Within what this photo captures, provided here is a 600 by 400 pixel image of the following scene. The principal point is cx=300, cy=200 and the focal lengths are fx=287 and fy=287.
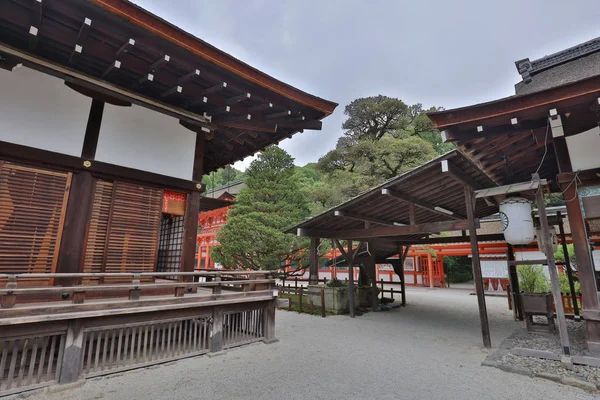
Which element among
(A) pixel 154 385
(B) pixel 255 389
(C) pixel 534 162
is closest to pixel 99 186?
(A) pixel 154 385

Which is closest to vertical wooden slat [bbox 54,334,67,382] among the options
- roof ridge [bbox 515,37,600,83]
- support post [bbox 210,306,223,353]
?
support post [bbox 210,306,223,353]

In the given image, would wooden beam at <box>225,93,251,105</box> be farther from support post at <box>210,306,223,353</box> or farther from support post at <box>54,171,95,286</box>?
support post at <box>210,306,223,353</box>

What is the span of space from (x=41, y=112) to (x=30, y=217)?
1.70m

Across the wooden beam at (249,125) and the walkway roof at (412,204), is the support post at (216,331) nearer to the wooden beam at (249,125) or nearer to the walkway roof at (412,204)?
the wooden beam at (249,125)

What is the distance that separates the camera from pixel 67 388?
390cm

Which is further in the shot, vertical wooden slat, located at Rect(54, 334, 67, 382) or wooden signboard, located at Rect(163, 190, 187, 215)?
wooden signboard, located at Rect(163, 190, 187, 215)

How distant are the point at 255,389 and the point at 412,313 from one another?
7864 mm

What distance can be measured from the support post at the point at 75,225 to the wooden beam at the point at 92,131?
1.14 feet

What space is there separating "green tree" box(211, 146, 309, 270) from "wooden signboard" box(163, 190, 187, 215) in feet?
23.8

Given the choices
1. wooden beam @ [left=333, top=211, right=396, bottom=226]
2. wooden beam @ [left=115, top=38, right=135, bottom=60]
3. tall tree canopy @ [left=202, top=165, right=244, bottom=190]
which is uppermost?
tall tree canopy @ [left=202, top=165, right=244, bottom=190]

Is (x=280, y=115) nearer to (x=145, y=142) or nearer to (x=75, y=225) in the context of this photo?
(x=145, y=142)

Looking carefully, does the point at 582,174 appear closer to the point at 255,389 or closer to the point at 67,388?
the point at 255,389

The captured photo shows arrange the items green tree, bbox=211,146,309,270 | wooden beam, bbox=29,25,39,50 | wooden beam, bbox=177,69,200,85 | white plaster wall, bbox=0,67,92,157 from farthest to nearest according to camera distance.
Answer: green tree, bbox=211,146,309,270 < wooden beam, bbox=177,69,200,85 < white plaster wall, bbox=0,67,92,157 < wooden beam, bbox=29,25,39,50

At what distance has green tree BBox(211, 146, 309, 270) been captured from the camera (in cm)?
1348
